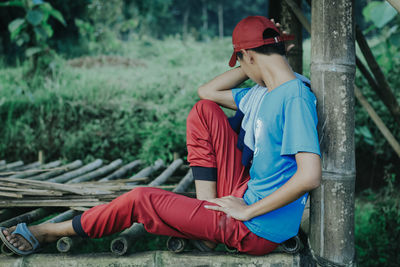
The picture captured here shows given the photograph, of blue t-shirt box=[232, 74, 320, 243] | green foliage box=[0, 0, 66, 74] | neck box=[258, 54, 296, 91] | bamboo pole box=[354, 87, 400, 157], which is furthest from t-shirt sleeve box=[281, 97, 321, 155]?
green foliage box=[0, 0, 66, 74]

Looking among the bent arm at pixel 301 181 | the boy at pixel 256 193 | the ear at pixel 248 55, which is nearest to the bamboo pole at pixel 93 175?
the boy at pixel 256 193

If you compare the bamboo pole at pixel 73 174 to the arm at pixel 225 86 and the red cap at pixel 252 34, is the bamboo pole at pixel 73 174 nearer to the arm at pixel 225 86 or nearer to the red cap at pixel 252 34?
the arm at pixel 225 86

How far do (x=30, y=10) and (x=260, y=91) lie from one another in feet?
15.8

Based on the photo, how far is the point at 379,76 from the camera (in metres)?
3.22

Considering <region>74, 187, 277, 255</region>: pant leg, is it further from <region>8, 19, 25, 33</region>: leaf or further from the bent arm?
<region>8, 19, 25, 33</region>: leaf

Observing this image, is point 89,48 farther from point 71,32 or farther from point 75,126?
point 75,126

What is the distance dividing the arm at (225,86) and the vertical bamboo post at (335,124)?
578 mm

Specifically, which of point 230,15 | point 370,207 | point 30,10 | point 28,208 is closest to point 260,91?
point 28,208

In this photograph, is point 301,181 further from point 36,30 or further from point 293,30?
point 36,30

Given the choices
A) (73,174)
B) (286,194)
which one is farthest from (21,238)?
(73,174)

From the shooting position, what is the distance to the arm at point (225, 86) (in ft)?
8.63

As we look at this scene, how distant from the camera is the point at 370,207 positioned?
505 centimetres

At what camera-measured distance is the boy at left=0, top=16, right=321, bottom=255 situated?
189 cm

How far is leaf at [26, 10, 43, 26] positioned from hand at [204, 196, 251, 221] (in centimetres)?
497
